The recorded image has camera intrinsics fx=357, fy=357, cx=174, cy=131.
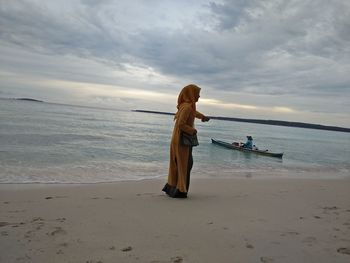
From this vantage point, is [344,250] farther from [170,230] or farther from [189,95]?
[189,95]

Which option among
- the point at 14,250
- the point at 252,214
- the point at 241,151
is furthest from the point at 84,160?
the point at 241,151

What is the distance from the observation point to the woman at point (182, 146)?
22.0 ft

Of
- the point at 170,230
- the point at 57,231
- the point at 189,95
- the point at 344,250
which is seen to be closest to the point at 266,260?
the point at 344,250

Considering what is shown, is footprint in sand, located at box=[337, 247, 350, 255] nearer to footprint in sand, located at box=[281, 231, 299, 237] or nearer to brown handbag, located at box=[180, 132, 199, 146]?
footprint in sand, located at box=[281, 231, 299, 237]

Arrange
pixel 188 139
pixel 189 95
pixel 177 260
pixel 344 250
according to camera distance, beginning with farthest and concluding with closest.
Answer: pixel 189 95, pixel 188 139, pixel 344 250, pixel 177 260

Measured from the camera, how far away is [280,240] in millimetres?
4215

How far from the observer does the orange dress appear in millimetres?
6719

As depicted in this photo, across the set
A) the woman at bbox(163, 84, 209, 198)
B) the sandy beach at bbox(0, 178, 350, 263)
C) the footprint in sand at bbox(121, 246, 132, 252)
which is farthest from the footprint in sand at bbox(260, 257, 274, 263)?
the woman at bbox(163, 84, 209, 198)

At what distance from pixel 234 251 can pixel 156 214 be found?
1.77m

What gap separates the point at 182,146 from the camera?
22.3 ft

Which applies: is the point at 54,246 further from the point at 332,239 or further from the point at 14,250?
the point at 332,239

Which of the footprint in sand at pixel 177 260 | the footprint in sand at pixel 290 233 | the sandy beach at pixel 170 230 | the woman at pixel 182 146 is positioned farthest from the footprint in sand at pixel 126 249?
the woman at pixel 182 146

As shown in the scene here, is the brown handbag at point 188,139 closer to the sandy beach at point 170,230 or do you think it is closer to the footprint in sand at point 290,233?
the sandy beach at point 170,230

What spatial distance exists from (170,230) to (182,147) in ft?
8.20
